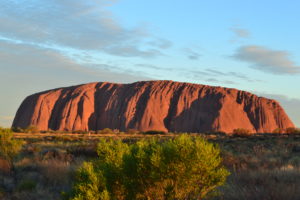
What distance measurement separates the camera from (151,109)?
79750 mm

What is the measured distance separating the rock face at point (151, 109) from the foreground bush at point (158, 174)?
69.0 meters

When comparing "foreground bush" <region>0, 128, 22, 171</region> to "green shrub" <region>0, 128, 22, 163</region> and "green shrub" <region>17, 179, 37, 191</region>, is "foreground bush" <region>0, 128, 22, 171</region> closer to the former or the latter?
"green shrub" <region>0, 128, 22, 163</region>

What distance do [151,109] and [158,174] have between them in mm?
73979

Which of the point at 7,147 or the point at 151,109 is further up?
the point at 151,109

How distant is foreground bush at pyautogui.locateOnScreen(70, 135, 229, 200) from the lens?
5.67 metres

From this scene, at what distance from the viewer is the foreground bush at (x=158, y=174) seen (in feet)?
18.6

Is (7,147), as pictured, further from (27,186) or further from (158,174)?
(158,174)

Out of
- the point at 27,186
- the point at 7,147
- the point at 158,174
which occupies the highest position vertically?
the point at 158,174

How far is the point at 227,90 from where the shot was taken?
3479 inches

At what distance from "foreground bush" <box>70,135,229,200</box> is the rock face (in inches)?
2715

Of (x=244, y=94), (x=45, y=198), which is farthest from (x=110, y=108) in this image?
(x=45, y=198)

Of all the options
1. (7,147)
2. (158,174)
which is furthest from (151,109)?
(158,174)

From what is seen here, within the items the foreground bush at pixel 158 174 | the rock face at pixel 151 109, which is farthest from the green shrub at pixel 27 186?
the rock face at pixel 151 109

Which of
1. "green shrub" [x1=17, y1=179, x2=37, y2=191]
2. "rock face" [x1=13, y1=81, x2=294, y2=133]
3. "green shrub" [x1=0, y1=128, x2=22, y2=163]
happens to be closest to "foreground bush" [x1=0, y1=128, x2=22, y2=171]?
"green shrub" [x1=0, y1=128, x2=22, y2=163]
